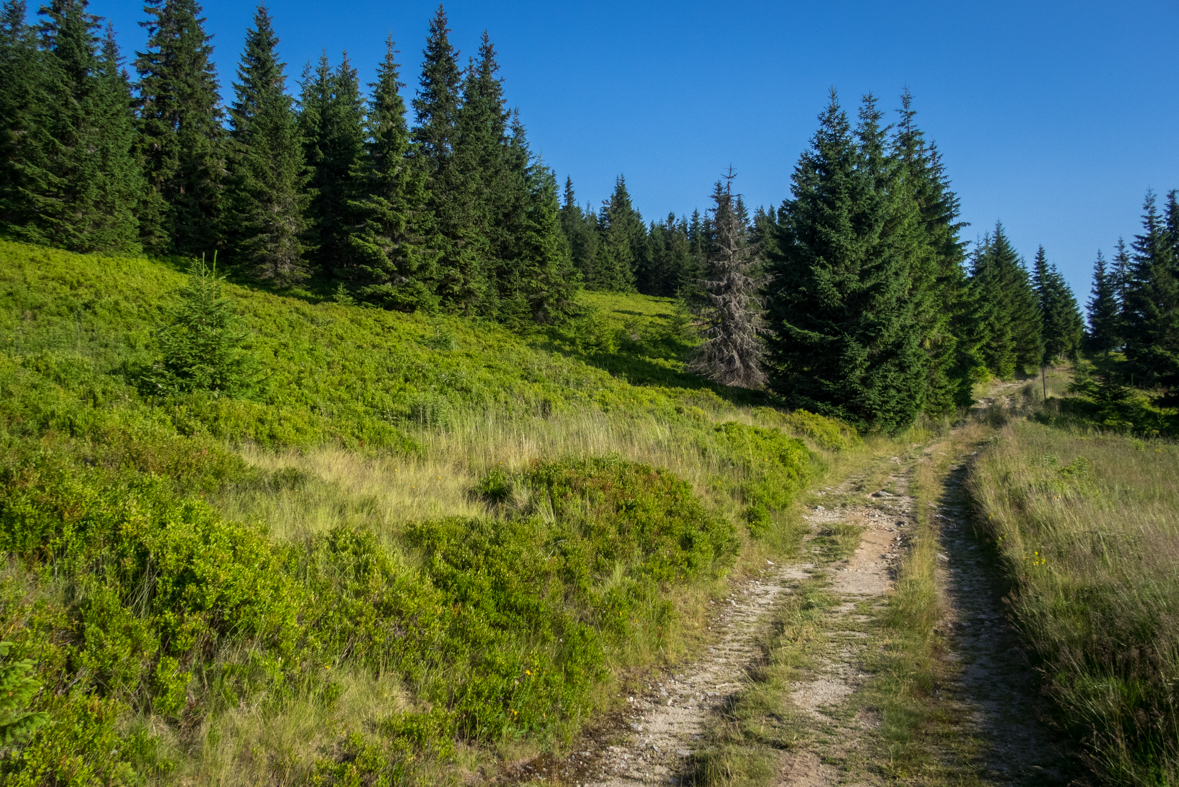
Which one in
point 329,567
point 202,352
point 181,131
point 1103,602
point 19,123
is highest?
point 181,131

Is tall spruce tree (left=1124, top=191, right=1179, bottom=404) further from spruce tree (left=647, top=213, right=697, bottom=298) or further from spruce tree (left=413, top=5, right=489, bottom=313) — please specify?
spruce tree (left=647, top=213, right=697, bottom=298)

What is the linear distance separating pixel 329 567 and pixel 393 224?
80.0ft

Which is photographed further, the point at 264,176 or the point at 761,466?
the point at 264,176

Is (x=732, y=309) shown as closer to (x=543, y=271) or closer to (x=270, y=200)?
(x=543, y=271)

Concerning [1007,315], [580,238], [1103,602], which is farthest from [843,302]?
[580,238]

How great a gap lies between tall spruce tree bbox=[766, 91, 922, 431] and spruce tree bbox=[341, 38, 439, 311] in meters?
15.7

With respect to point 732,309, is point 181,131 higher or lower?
higher

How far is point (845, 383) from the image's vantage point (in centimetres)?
1798

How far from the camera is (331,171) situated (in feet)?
115

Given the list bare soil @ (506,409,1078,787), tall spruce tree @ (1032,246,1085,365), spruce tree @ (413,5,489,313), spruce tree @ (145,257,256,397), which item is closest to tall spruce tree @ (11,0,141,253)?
spruce tree @ (413,5,489,313)

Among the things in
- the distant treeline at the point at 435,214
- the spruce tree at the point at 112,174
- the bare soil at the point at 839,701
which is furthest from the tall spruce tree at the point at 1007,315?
the spruce tree at the point at 112,174

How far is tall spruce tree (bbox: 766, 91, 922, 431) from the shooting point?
18.0 metres

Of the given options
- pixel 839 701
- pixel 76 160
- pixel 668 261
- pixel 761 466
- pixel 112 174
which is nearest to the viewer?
pixel 839 701

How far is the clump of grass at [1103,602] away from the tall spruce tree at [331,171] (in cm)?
2935
